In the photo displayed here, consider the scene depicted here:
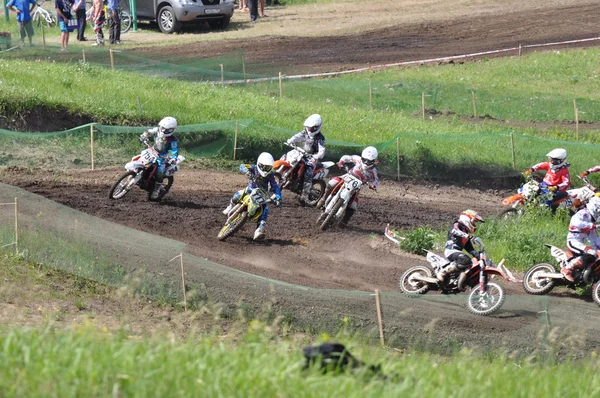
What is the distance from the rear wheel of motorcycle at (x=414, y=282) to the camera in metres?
15.8

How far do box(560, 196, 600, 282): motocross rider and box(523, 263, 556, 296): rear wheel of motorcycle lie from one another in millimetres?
301

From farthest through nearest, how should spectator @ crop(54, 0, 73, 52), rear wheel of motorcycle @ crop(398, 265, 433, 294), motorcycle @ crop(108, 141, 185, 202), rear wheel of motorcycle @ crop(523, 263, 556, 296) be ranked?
spectator @ crop(54, 0, 73, 52) → motorcycle @ crop(108, 141, 185, 202) → rear wheel of motorcycle @ crop(523, 263, 556, 296) → rear wheel of motorcycle @ crop(398, 265, 433, 294)

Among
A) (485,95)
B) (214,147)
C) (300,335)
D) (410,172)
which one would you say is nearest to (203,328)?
(300,335)

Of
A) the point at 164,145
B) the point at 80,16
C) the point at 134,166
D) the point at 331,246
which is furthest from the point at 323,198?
the point at 80,16

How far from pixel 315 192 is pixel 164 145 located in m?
3.57

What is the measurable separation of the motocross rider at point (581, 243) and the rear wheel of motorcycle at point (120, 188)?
28.8 feet

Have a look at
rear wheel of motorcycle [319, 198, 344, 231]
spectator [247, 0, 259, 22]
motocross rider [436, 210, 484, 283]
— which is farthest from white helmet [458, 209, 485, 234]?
spectator [247, 0, 259, 22]

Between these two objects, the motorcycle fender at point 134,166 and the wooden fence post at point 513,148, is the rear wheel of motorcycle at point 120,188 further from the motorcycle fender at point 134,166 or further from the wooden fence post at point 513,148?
the wooden fence post at point 513,148

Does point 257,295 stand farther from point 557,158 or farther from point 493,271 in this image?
point 557,158

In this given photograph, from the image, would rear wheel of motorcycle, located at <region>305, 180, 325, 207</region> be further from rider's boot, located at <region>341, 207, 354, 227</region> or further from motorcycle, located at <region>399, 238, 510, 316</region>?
motorcycle, located at <region>399, 238, 510, 316</region>

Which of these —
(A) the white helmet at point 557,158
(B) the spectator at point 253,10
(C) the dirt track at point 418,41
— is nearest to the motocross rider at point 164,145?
(A) the white helmet at point 557,158

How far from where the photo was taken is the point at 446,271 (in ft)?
51.1

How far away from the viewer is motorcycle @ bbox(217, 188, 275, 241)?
17.1 m

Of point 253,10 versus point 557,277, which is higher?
point 253,10
